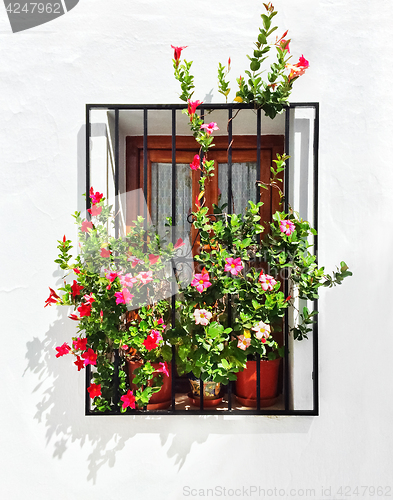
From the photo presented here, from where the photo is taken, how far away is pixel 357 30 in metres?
1.72

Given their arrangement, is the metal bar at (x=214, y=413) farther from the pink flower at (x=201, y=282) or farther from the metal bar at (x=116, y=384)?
the pink flower at (x=201, y=282)

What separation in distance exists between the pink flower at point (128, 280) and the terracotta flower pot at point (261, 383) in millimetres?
653

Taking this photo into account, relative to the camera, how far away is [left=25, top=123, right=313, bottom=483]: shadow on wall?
5.61ft

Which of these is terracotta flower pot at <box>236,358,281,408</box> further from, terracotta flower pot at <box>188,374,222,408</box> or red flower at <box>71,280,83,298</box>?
red flower at <box>71,280,83,298</box>

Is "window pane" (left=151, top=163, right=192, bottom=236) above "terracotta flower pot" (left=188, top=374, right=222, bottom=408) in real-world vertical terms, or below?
above

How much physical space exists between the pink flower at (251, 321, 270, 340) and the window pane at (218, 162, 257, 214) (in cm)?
70

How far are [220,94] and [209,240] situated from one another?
70 cm

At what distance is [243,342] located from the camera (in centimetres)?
153

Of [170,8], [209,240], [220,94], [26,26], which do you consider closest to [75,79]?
[26,26]

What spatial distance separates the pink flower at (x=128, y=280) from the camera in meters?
1.52

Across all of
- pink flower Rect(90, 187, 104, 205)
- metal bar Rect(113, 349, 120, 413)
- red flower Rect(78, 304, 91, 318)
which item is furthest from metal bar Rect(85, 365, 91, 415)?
pink flower Rect(90, 187, 104, 205)

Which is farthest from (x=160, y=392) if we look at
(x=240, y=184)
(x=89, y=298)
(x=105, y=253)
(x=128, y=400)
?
(x=240, y=184)

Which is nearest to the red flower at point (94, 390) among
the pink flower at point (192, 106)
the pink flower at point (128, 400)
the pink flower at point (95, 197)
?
the pink flower at point (128, 400)

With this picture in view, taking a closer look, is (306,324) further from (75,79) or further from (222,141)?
(75,79)
